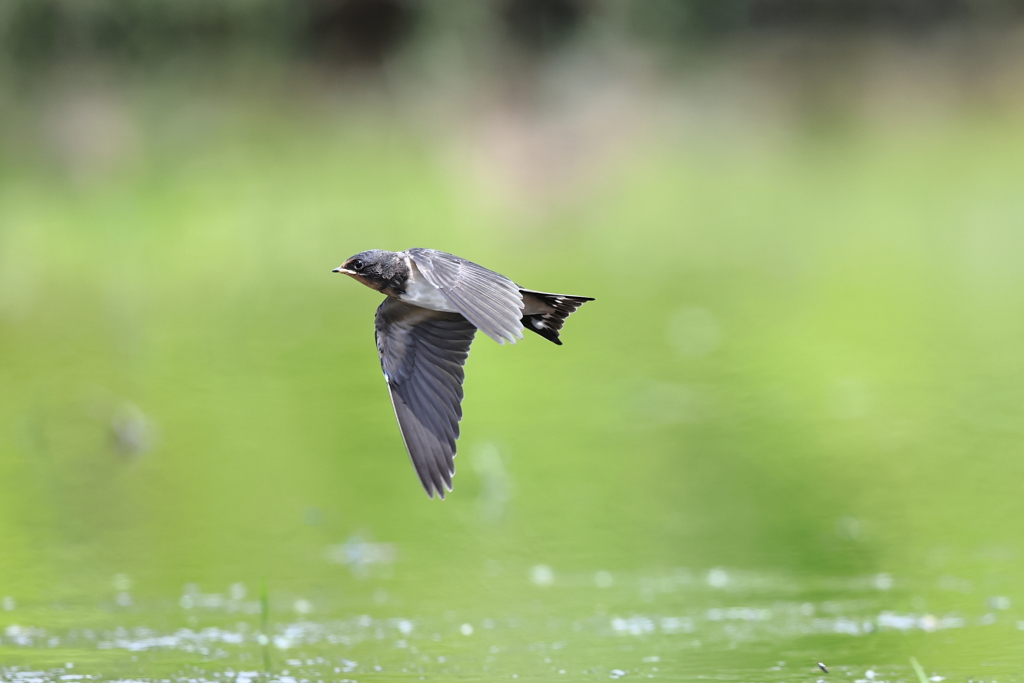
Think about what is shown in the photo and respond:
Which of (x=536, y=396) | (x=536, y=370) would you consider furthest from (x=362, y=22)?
(x=536, y=396)

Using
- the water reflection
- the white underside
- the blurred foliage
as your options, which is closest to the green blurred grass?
the water reflection

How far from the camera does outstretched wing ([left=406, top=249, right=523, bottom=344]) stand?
200 inches

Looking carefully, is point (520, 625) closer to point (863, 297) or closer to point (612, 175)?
point (863, 297)

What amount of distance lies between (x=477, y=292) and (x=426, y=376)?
70cm

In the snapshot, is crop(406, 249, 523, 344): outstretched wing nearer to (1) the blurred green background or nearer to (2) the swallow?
(2) the swallow

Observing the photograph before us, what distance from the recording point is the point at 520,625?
6605 mm

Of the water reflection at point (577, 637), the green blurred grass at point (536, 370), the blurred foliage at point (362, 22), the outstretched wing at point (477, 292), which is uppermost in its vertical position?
the blurred foliage at point (362, 22)

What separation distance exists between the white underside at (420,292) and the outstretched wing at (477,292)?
0.05 m

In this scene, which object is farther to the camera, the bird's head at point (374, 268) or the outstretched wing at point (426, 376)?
the outstretched wing at point (426, 376)

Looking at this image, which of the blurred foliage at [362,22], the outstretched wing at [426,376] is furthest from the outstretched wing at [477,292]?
the blurred foliage at [362,22]

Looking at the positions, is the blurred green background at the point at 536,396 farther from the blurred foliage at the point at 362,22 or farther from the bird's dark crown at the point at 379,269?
the blurred foliage at the point at 362,22

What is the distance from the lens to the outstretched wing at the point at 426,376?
5691 mm

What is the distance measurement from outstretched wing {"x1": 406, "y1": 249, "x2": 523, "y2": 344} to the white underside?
0.05 meters

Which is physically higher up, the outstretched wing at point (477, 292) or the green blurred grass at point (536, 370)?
the green blurred grass at point (536, 370)
